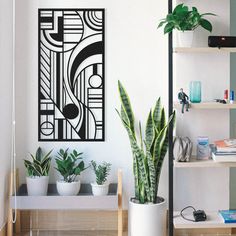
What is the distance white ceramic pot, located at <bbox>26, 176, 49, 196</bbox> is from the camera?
8.88 ft

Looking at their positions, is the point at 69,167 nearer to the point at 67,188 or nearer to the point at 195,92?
the point at 67,188

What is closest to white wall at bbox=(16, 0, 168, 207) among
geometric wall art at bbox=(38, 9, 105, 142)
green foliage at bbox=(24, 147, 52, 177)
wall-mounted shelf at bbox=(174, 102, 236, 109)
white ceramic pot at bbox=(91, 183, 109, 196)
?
geometric wall art at bbox=(38, 9, 105, 142)

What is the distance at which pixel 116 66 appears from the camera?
2936 mm

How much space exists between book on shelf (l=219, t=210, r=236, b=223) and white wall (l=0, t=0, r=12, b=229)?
149 cm

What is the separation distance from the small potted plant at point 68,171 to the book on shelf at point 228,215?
1.00 m

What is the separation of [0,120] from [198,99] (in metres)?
1.33

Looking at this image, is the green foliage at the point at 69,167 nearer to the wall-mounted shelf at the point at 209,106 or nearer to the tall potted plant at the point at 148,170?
the tall potted plant at the point at 148,170

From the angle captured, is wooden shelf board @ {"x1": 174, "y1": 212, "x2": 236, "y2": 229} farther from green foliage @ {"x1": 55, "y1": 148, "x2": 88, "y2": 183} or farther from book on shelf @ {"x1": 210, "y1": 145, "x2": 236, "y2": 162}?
green foliage @ {"x1": 55, "y1": 148, "x2": 88, "y2": 183}

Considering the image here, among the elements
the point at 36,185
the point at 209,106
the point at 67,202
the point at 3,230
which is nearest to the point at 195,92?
the point at 209,106

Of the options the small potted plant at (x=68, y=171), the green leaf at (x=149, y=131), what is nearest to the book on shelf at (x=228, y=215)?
the green leaf at (x=149, y=131)

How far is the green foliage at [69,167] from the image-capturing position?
9.07 feet

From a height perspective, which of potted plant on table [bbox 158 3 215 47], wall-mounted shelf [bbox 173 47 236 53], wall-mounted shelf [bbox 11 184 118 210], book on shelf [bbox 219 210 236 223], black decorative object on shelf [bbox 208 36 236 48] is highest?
potted plant on table [bbox 158 3 215 47]

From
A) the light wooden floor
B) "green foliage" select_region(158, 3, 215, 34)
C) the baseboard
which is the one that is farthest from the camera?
the light wooden floor

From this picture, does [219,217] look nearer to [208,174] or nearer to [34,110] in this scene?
[208,174]
